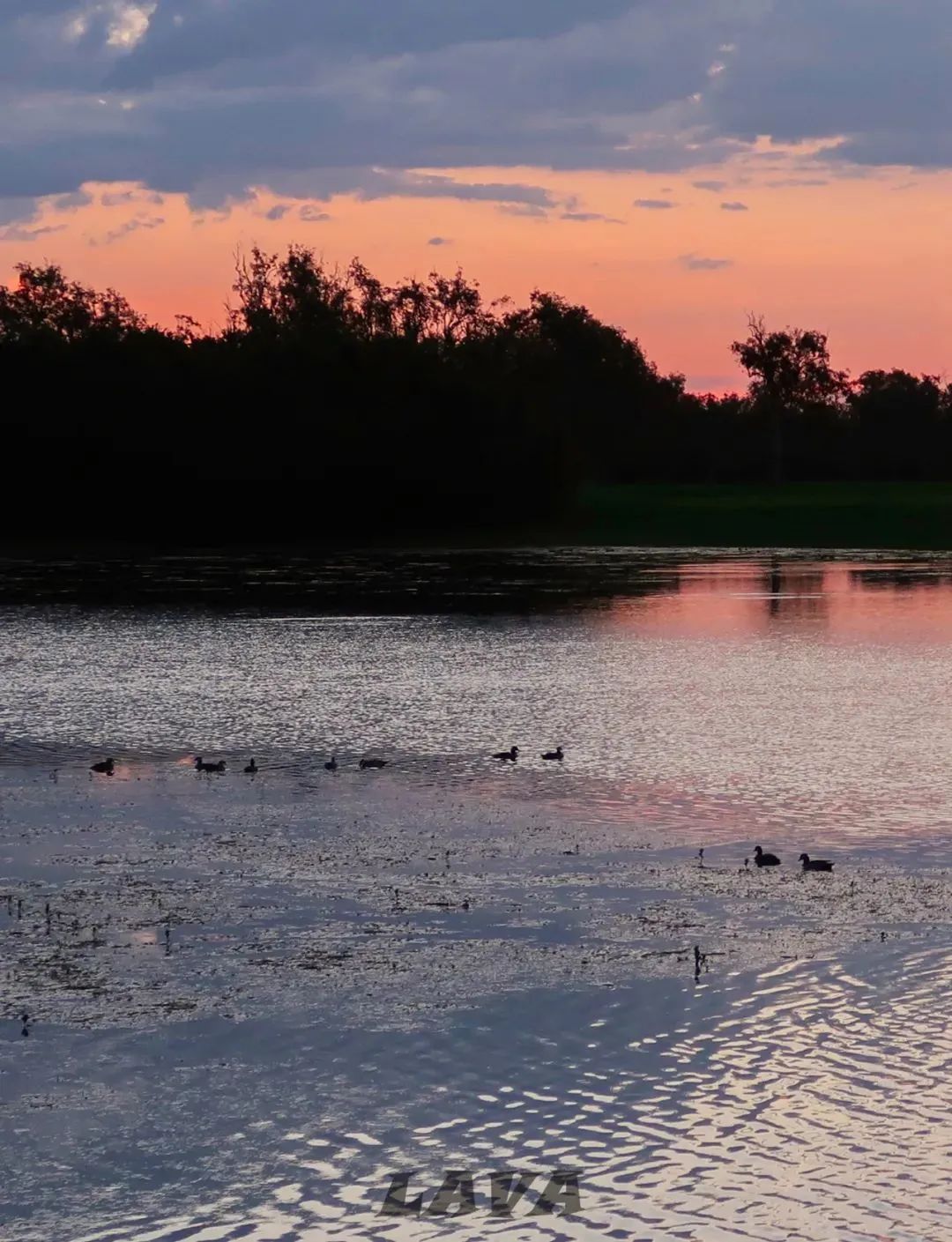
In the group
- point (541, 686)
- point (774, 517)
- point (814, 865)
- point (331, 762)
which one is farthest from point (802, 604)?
point (774, 517)

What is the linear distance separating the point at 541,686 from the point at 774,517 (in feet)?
257

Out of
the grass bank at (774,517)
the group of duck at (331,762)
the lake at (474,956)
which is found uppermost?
the grass bank at (774,517)

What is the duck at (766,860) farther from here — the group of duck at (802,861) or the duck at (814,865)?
the duck at (814,865)

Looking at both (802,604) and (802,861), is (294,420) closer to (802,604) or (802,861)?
(802,604)

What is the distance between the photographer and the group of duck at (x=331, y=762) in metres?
20.2

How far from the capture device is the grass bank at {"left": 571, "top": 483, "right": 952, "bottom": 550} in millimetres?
88750

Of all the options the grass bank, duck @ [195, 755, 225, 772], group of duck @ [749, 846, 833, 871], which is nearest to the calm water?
duck @ [195, 755, 225, 772]

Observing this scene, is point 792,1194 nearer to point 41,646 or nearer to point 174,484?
point 41,646

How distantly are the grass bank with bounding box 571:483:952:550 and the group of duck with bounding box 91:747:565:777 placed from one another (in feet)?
197

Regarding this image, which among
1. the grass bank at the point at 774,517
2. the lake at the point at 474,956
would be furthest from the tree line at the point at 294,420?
the lake at the point at 474,956

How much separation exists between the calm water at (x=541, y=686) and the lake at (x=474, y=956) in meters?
0.14

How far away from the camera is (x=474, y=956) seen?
41.6 feet

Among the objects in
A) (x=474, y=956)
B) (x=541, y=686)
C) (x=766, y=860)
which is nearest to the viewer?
(x=474, y=956)

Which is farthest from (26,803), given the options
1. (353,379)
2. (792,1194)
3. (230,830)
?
(353,379)
